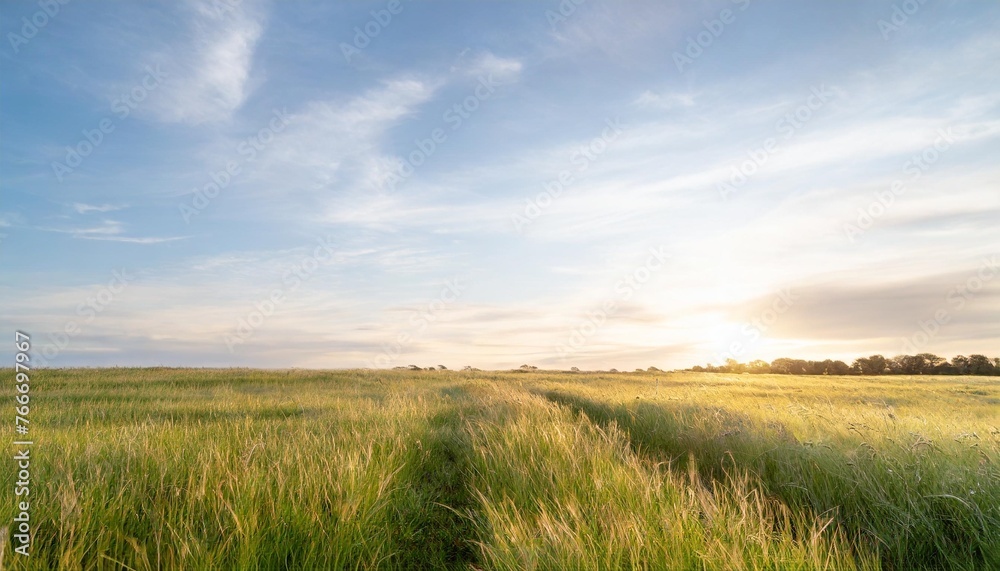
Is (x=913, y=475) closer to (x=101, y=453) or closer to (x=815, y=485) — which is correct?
(x=815, y=485)

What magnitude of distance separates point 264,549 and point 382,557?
2.55 feet

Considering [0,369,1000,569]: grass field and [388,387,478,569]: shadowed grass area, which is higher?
[0,369,1000,569]: grass field

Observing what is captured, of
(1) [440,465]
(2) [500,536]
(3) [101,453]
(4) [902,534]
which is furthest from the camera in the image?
(1) [440,465]

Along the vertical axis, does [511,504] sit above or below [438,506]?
above

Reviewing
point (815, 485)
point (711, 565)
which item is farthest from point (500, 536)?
point (815, 485)

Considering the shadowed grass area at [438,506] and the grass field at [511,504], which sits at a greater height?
the grass field at [511,504]

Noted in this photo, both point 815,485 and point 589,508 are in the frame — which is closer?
point 589,508

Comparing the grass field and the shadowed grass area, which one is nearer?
the grass field

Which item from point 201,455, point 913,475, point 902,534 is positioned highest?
point 201,455

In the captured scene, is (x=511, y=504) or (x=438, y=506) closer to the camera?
(x=511, y=504)

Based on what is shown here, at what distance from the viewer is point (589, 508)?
3766 millimetres

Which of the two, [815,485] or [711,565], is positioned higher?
[711,565]

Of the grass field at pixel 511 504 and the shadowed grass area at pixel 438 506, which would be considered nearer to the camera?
the grass field at pixel 511 504

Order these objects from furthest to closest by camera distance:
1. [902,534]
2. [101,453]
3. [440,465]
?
[440,465] < [101,453] < [902,534]
